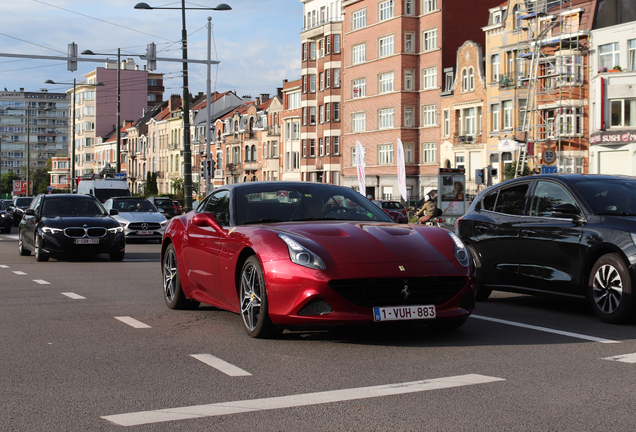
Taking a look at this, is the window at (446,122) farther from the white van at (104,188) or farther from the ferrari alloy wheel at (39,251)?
the ferrari alloy wheel at (39,251)

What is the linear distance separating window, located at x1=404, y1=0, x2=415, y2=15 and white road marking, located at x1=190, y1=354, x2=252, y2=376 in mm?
63078

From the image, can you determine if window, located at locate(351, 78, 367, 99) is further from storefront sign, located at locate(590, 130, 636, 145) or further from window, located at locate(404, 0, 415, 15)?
storefront sign, located at locate(590, 130, 636, 145)

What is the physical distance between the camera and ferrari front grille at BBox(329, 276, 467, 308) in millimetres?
7184

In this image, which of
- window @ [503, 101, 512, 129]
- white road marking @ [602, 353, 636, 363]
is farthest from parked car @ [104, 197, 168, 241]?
window @ [503, 101, 512, 129]

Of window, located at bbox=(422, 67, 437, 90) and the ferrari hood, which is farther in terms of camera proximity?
window, located at bbox=(422, 67, 437, 90)

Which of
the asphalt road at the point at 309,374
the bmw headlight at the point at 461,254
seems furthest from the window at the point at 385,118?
the bmw headlight at the point at 461,254

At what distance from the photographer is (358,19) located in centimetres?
7369

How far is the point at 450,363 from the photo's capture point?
6.66 metres

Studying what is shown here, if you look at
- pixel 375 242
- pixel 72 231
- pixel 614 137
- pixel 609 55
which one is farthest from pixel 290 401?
pixel 609 55

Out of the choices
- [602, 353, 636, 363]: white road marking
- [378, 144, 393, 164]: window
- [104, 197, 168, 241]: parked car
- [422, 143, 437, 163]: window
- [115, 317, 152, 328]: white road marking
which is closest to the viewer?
[602, 353, 636, 363]: white road marking

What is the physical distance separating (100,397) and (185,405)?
2.06ft

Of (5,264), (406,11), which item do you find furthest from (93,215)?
(406,11)

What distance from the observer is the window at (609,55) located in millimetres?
48125

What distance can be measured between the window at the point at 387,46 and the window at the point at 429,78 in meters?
3.59
